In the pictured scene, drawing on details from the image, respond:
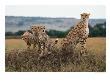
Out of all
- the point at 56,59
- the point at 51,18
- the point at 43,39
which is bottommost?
the point at 56,59

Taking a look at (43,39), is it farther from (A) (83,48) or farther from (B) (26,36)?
(A) (83,48)

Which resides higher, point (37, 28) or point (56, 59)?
point (37, 28)

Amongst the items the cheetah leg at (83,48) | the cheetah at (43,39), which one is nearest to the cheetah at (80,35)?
the cheetah leg at (83,48)

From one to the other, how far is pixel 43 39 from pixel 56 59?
21 cm

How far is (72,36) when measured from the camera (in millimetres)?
2746

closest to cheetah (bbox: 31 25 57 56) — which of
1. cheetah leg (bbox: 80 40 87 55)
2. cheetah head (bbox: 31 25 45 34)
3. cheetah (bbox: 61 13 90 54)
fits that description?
cheetah head (bbox: 31 25 45 34)

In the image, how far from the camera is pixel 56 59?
8.96ft

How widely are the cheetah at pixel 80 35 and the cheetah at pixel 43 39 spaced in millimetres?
115

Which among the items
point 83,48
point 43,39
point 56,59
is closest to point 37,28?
point 43,39

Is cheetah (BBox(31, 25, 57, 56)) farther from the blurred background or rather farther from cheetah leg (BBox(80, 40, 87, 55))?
cheetah leg (BBox(80, 40, 87, 55))

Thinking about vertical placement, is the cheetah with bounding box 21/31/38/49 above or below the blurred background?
below

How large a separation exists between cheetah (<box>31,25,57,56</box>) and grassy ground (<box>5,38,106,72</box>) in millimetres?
54

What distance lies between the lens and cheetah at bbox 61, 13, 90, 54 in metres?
2.73
